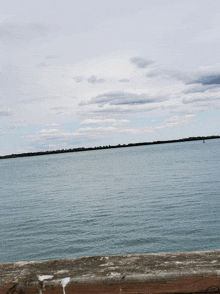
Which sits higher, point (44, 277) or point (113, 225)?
point (44, 277)

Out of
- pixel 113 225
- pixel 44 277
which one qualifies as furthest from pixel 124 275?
pixel 113 225

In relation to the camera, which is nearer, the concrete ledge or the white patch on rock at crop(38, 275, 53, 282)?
the concrete ledge

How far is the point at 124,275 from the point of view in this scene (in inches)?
71.9

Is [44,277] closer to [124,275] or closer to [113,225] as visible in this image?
[124,275]

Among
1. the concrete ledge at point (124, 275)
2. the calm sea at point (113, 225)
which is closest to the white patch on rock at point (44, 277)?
the concrete ledge at point (124, 275)

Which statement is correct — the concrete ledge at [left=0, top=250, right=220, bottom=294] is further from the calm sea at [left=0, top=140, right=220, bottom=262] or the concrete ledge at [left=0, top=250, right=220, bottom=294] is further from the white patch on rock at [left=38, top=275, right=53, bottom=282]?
the calm sea at [left=0, top=140, right=220, bottom=262]

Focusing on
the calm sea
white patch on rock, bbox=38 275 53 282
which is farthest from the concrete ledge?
the calm sea

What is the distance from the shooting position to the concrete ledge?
5.78ft

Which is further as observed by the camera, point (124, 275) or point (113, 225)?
point (113, 225)

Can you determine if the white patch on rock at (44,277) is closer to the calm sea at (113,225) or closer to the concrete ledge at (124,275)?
the concrete ledge at (124,275)

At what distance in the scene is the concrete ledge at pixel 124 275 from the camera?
1.76 m

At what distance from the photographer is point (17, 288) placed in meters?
1.83

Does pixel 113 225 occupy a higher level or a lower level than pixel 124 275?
lower

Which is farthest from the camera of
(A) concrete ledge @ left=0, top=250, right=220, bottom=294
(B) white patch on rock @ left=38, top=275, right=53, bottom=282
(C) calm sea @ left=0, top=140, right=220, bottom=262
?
(C) calm sea @ left=0, top=140, right=220, bottom=262
